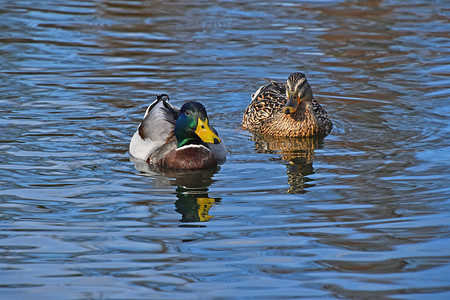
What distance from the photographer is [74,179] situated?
877 cm

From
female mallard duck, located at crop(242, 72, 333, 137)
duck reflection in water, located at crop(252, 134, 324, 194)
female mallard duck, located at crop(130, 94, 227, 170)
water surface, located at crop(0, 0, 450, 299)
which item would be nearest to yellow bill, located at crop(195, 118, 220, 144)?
female mallard duck, located at crop(130, 94, 227, 170)

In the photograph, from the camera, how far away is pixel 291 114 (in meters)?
11.1

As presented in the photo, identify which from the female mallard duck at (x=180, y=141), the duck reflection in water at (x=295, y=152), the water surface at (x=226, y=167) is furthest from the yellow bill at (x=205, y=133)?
the duck reflection in water at (x=295, y=152)

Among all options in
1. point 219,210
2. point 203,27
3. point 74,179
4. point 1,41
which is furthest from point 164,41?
point 219,210

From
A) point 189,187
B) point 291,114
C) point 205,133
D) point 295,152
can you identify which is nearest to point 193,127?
point 205,133

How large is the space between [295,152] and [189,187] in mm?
1990

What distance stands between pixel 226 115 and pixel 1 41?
6.01m

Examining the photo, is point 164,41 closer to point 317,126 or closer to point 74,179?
point 317,126

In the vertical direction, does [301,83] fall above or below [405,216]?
above

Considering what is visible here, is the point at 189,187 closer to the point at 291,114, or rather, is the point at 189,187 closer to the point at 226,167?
the point at 226,167

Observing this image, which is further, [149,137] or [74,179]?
[149,137]

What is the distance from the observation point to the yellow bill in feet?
29.8

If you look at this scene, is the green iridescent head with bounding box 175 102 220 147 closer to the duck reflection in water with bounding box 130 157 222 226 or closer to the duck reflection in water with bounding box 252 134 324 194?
the duck reflection in water with bounding box 130 157 222 226

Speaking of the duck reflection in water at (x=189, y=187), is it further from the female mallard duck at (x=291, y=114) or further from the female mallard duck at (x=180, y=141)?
the female mallard duck at (x=291, y=114)
